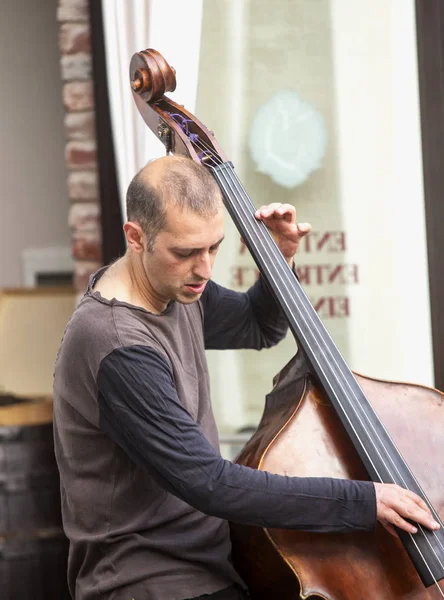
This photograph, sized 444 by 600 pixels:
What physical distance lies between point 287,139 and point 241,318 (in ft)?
3.03

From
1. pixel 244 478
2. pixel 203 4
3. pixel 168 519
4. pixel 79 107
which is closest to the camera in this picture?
pixel 244 478

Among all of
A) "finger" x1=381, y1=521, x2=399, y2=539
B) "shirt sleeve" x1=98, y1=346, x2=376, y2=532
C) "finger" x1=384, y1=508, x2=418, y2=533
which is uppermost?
"shirt sleeve" x1=98, y1=346, x2=376, y2=532

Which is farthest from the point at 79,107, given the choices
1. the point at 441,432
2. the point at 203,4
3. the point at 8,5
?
the point at 441,432

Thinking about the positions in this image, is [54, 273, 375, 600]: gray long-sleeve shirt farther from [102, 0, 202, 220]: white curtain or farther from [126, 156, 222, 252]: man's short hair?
[102, 0, 202, 220]: white curtain

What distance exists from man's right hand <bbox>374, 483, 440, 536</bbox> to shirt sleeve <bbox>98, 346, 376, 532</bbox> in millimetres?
13

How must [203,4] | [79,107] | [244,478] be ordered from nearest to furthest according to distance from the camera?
[244,478]
[203,4]
[79,107]

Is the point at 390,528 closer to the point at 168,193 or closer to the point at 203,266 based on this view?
the point at 203,266

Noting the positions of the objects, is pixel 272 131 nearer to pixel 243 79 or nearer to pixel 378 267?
pixel 243 79

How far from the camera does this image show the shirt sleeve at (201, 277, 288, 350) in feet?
5.56

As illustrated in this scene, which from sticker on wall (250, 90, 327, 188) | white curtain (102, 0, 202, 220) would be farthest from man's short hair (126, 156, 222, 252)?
sticker on wall (250, 90, 327, 188)

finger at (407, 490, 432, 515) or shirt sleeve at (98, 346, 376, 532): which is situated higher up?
shirt sleeve at (98, 346, 376, 532)

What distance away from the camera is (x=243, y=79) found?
2473mm

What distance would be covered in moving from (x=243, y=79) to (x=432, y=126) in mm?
534

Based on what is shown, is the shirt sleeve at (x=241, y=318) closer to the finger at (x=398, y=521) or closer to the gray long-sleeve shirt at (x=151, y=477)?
the gray long-sleeve shirt at (x=151, y=477)
